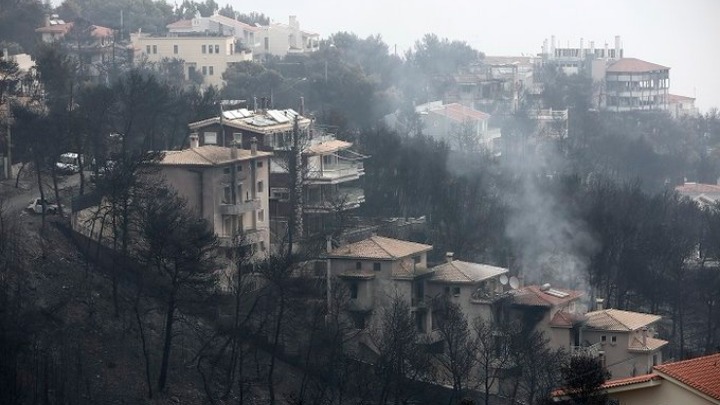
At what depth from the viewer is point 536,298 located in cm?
4409

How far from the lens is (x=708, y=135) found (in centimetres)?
8706

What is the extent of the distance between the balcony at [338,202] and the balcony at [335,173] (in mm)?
319

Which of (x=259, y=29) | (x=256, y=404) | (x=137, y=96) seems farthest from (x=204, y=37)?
(x=256, y=404)

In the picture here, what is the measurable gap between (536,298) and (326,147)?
9027 millimetres

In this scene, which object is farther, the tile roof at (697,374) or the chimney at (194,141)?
the chimney at (194,141)

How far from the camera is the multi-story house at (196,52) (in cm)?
7362

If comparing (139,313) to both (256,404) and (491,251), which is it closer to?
(256,404)

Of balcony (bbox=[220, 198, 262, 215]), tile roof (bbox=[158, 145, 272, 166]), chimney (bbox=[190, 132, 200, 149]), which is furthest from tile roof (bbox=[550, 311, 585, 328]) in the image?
chimney (bbox=[190, 132, 200, 149])

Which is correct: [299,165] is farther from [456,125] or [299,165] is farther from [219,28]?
[219,28]

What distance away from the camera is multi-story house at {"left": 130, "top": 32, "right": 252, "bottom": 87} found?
242ft

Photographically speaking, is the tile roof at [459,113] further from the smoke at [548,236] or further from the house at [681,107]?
the house at [681,107]

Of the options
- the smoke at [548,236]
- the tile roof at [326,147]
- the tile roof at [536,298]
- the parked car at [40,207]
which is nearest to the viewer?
the parked car at [40,207]

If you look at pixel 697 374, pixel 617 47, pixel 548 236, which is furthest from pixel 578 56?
pixel 697 374

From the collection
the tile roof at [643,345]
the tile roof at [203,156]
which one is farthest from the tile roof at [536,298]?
the tile roof at [203,156]
